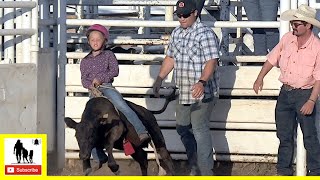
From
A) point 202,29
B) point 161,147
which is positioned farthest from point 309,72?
point 161,147

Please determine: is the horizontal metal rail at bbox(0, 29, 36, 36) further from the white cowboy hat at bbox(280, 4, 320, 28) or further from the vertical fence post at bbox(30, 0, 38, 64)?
the white cowboy hat at bbox(280, 4, 320, 28)

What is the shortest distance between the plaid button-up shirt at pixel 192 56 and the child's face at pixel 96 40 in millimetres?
738

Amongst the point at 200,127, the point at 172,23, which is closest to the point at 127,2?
the point at 172,23

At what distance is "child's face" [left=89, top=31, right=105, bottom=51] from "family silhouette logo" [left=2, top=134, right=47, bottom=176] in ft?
3.52

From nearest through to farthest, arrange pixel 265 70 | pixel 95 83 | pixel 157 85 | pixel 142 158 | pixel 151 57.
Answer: pixel 265 70 → pixel 95 83 → pixel 157 85 → pixel 142 158 → pixel 151 57

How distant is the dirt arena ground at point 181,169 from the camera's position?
1118 cm

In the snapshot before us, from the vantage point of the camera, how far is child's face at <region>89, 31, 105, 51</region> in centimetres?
1020

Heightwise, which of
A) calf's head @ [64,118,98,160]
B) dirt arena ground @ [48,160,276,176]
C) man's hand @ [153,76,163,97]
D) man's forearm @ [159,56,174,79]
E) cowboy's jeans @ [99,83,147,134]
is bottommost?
dirt arena ground @ [48,160,276,176]

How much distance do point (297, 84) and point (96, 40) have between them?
196 cm

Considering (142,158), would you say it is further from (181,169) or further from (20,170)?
(20,170)

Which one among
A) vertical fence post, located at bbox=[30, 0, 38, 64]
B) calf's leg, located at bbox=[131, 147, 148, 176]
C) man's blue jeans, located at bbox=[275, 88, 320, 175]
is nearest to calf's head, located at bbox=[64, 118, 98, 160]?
calf's leg, located at bbox=[131, 147, 148, 176]

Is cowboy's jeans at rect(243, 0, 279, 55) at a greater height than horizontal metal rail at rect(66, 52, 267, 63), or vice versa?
cowboy's jeans at rect(243, 0, 279, 55)

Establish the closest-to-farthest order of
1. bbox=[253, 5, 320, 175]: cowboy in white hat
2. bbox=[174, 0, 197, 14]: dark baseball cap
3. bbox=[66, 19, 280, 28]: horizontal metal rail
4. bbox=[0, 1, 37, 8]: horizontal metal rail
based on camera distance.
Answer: bbox=[253, 5, 320, 175]: cowboy in white hat → bbox=[174, 0, 197, 14]: dark baseball cap → bbox=[0, 1, 37, 8]: horizontal metal rail → bbox=[66, 19, 280, 28]: horizontal metal rail

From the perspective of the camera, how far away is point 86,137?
9.80m
